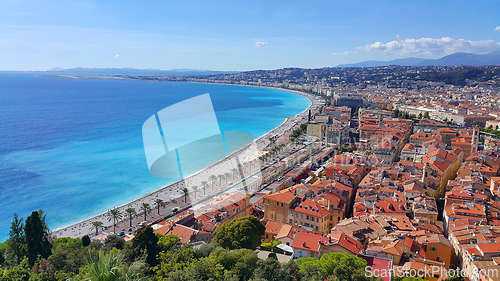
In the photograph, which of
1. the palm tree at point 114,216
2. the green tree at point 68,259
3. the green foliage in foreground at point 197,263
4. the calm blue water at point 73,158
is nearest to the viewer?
the green foliage in foreground at point 197,263

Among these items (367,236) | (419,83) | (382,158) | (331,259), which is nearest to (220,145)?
(382,158)

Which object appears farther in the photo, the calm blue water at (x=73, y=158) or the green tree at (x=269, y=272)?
the calm blue water at (x=73, y=158)

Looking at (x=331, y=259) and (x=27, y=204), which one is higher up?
(x=331, y=259)

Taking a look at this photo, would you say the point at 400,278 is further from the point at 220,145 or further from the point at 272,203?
the point at 220,145

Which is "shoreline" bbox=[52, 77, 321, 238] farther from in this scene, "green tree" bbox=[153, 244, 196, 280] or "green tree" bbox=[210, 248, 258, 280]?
"green tree" bbox=[210, 248, 258, 280]

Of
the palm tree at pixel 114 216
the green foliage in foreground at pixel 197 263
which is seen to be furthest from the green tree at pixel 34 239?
the palm tree at pixel 114 216

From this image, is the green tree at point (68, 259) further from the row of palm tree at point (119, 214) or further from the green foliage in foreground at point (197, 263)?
the row of palm tree at point (119, 214)
